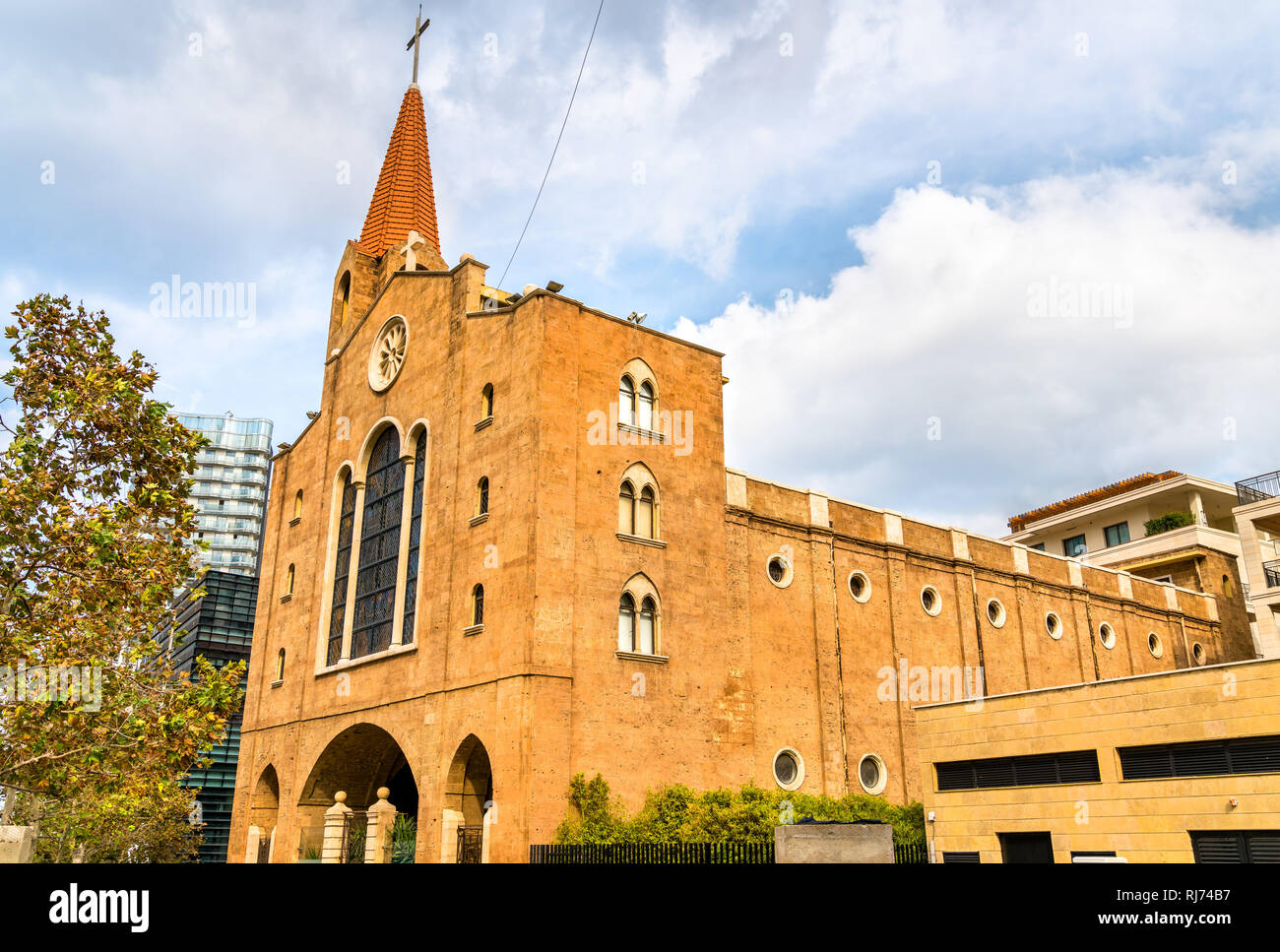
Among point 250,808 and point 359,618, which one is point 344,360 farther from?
point 250,808

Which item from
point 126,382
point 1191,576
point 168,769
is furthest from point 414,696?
point 1191,576

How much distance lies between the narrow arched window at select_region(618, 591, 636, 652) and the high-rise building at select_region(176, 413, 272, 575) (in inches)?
5373

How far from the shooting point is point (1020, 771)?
24.5m

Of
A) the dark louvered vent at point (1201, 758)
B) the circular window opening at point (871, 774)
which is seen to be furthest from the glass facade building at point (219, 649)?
the dark louvered vent at point (1201, 758)

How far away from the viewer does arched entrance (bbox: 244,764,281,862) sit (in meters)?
33.0

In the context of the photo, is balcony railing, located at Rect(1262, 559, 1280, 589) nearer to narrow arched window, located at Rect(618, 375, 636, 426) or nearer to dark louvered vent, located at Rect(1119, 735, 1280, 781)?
dark louvered vent, located at Rect(1119, 735, 1280, 781)

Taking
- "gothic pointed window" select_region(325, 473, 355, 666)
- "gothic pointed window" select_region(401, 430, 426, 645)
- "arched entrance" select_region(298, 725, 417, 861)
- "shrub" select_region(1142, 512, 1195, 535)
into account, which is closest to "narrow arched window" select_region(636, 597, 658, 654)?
"gothic pointed window" select_region(401, 430, 426, 645)

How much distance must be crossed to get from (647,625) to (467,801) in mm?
6175

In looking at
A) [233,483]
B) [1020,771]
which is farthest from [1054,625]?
[233,483]

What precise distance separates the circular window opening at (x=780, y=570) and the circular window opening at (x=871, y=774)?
18.5ft

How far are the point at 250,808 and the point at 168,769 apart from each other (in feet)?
61.1

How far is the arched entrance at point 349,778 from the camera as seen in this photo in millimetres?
30625

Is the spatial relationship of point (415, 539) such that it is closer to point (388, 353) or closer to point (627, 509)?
point (627, 509)
